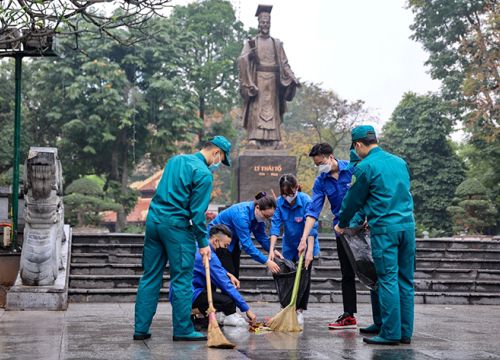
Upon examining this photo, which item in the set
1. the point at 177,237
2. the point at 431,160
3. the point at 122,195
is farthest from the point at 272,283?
the point at 431,160

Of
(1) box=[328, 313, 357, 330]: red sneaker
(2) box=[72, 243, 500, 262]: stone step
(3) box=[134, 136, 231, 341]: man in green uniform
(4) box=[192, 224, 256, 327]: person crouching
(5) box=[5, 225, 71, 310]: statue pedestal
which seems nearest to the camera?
(3) box=[134, 136, 231, 341]: man in green uniform

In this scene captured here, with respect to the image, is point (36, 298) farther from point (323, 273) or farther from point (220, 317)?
point (323, 273)

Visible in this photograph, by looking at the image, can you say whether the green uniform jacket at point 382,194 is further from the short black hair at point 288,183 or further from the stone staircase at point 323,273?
the stone staircase at point 323,273

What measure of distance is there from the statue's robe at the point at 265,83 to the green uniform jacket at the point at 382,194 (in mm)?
12419

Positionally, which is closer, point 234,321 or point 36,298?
point 234,321

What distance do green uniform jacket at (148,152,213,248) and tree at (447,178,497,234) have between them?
1935cm

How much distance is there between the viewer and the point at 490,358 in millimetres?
5703

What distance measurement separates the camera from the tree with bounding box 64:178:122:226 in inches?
978

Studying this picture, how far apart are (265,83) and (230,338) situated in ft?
41.9

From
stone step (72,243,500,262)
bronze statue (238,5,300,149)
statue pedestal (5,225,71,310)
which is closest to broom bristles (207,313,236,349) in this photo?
statue pedestal (5,225,71,310)

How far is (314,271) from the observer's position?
1268 cm

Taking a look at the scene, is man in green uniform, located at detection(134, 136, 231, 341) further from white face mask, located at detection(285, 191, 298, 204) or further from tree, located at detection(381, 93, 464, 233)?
tree, located at detection(381, 93, 464, 233)

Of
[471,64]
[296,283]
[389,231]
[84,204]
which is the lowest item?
[296,283]

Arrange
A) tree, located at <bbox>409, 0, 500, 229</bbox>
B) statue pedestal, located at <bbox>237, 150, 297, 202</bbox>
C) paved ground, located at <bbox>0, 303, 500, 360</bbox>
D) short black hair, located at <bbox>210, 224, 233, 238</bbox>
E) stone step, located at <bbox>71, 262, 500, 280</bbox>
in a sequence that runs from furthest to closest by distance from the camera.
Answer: tree, located at <bbox>409, 0, 500, 229</bbox> < statue pedestal, located at <bbox>237, 150, 297, 202</bbox> < stone step, located at <bbox>71, 262, 500, 280</bbox> < short black hair, located at <bbox>210, 224, 233, 238</bbox> < paved ground, located at <bbox>0, 303, 500, 360</bbox>
